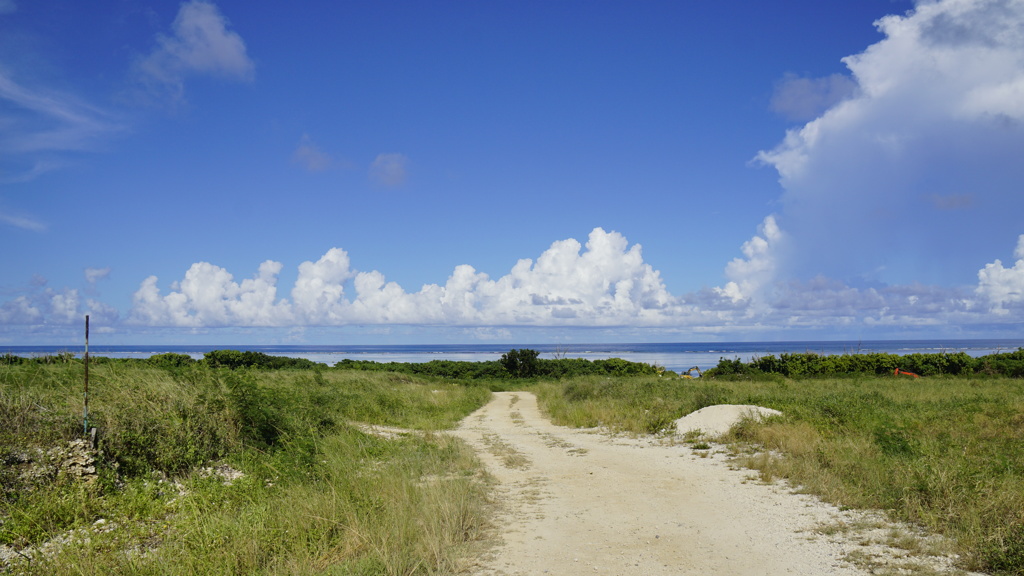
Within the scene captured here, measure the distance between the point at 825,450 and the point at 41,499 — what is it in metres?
12.4

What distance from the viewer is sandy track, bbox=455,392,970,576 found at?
6336 millimetres

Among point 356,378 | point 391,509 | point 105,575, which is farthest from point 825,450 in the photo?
point 356,378

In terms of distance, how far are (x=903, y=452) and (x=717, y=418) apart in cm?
548

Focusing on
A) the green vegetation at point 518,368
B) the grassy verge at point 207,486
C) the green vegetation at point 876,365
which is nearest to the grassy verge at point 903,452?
the grassy verge at point 207,486

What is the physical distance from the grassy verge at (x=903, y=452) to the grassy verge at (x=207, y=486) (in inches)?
217

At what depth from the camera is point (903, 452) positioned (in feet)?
34.0

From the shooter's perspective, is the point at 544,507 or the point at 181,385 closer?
the point at 544,507

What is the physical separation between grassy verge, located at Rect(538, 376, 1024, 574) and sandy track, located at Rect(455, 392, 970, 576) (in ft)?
2.97

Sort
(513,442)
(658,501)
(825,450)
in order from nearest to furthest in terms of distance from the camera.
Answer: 1. (658,501)
2. (825,450)
3. (513,442)

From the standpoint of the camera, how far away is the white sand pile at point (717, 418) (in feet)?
49.2

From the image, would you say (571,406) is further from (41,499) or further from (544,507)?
(41,499)

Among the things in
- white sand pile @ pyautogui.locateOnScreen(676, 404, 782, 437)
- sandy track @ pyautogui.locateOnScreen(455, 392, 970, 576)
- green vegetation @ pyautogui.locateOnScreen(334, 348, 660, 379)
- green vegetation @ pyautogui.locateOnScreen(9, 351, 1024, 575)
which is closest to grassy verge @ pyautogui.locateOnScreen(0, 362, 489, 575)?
green vegetation @ pyautogui.locateOnScreen(9, 351, 1024, 575)

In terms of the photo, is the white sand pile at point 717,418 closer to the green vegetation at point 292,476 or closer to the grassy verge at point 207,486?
the green vegetation at point 292,476

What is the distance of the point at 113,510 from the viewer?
7621 mm
